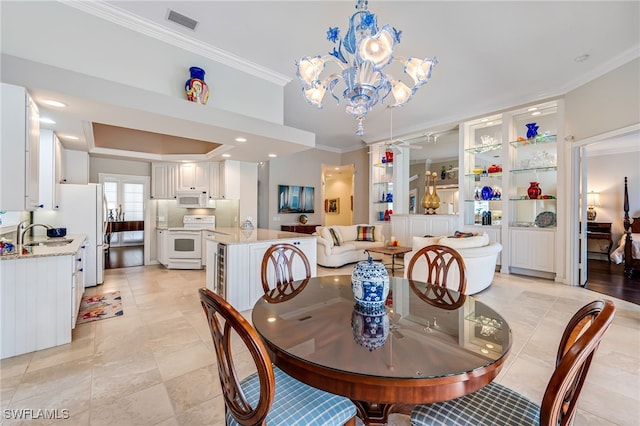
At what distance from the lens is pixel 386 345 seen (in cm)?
107

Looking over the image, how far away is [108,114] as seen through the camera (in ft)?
9.12

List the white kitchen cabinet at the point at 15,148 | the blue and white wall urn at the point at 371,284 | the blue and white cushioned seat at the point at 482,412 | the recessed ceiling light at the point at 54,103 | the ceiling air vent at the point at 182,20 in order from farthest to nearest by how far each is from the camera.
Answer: the ceiling air vent at the point at 182,20 → the recessed ceiling light at the point at 54,103 → the white kitchen cabinet at the point at 15,148 → the blue and white wall urn at the point at 371,284 → the blue and white cushioned seat at the point at 482,412

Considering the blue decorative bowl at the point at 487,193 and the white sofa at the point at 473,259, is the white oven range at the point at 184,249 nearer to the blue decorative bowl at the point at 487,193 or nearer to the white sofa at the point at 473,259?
the white sofa at the point at 473,259

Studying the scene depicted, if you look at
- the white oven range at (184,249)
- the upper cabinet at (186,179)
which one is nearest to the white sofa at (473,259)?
the white oven range at (184,249)

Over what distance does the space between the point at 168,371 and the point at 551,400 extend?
232 cm

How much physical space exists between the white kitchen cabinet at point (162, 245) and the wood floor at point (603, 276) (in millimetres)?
530

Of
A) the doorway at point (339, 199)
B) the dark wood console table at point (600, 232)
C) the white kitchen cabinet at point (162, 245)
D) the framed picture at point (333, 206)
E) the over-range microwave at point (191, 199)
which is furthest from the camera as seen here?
the framed picture at point (333, 206)

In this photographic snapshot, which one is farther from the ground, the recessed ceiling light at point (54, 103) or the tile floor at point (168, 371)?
the recessed ceiling light at point (54, 103)

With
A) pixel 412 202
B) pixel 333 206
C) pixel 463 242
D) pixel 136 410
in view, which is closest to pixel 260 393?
pixel 136 410

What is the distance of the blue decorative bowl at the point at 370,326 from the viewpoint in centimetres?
110

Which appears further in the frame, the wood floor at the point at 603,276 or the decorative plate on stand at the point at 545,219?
the decorative plate on stand at the point at 545,219

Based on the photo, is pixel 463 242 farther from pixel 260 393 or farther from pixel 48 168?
pixel 48 168

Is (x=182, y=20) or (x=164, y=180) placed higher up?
(x=182, y=20)

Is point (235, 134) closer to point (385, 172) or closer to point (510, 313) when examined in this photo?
point (510, 313)
